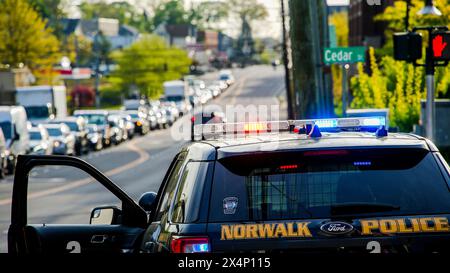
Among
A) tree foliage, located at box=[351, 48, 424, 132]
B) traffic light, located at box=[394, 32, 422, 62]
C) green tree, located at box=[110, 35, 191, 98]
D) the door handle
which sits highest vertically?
traffic light, located at box=[394, 32, 422, 62]

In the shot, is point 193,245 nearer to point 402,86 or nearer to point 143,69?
point 402,86

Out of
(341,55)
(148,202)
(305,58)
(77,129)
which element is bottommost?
(77,129)

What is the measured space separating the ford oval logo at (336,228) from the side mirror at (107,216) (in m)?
2.67

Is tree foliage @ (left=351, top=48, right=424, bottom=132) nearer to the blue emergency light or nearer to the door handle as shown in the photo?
the door handle

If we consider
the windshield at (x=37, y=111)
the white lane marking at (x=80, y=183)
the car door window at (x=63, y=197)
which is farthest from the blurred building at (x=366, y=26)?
the car door window at (x=63, y=197)

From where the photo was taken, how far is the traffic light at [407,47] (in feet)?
62.2

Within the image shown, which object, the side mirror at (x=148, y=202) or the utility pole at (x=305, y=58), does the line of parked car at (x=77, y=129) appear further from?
the side mirror at (x=148, y=202)

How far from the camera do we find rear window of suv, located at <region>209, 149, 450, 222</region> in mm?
6672

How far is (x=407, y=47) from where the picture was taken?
19047 mm

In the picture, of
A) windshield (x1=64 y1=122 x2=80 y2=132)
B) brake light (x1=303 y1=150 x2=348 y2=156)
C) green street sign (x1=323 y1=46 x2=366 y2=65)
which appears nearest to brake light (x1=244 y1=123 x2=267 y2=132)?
brake light (x1=303 y1=150 x2=348 y2=156)

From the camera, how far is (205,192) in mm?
6676

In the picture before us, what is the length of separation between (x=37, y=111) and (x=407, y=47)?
150ft

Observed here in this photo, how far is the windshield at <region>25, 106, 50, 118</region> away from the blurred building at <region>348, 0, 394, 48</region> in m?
20.8

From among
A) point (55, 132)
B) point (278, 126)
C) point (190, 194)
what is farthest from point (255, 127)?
point (55, 132)
